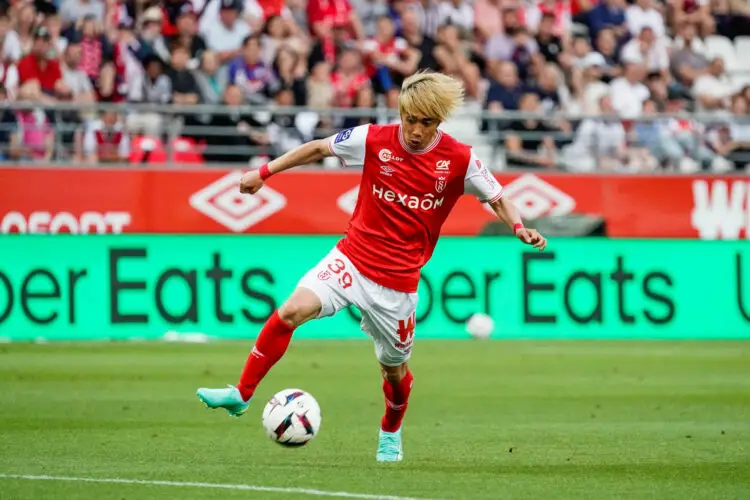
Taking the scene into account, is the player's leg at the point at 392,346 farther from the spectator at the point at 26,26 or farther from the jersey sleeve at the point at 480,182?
the spectator at the point at 26,26

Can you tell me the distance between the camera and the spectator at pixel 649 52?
86.4 ft

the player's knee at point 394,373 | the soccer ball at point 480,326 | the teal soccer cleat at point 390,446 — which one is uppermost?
the player's knee at point 394,373

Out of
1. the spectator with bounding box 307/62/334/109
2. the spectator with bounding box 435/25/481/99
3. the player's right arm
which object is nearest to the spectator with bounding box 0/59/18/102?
the spectator with bounding box 307/62/334/109

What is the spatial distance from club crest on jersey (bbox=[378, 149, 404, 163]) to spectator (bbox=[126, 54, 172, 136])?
Answer: 43.2ft

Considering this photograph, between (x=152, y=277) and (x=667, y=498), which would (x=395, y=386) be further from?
(x=152, y=277)

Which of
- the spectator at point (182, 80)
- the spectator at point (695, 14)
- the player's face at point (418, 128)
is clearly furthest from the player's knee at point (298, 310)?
the spectator at point (695, 14)

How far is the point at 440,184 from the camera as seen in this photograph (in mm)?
9711

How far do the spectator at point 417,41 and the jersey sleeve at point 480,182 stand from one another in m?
14.3

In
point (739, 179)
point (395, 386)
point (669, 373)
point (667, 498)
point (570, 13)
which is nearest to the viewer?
point (667, 498)

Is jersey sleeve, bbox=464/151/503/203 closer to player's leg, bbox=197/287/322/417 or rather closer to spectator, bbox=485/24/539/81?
player's leg, bbox=197/287/322/417

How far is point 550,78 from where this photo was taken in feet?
81.8

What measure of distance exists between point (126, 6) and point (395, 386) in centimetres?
1441

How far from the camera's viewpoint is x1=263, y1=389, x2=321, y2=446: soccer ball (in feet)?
30.7

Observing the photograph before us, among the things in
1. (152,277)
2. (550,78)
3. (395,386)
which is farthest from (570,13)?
(395,386)
